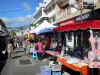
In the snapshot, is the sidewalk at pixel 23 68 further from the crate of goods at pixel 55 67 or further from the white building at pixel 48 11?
the white building at pixel 48 11

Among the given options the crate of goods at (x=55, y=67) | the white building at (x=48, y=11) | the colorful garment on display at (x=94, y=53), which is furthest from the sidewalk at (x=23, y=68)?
the white building at (x=48, y=11)

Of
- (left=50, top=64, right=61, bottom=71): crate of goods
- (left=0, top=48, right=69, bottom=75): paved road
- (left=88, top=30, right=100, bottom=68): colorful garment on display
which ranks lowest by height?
(left=0, top=48, right=69, bottom=75): paved road

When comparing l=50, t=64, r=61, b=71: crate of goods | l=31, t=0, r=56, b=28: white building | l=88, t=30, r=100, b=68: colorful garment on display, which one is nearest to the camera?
l=88, t=30, r=100, b=68: colorful garment on display

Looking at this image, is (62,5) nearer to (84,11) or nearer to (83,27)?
(84,11)

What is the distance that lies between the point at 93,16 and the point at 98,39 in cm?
1231

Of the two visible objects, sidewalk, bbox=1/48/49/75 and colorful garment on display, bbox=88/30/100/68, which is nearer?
colorful garment on display, bbox=88/30/100/68

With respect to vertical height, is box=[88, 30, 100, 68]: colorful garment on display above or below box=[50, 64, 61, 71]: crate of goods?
above

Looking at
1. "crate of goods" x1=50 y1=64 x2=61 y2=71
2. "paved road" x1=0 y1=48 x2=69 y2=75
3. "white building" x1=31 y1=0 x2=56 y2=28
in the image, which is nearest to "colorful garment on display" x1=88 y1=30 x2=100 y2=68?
"crate of goods" x1=50 y1=64 x2=61 y2=71

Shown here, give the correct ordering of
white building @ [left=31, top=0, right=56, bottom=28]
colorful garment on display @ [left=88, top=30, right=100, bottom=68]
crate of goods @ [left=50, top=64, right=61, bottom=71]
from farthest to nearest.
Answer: white building @ [left=31, top=0, right=56, bottom=28]
crate of goods @ [left=50, top=64, right=61, bottom=71]
colorful garment on display @ [left=88, top=30, right=100, bottom=68]

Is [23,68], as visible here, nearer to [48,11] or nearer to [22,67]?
[22,67]

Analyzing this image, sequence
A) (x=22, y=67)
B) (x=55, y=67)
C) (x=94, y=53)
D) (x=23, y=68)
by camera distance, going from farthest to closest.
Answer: (x=22, y=67)
(x=23, y=68)
(x=55, y=67)
(x=94, y=53)

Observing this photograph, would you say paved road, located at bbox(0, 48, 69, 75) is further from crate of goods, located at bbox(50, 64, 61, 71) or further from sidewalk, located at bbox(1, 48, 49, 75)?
crate of goods, located at bbox(50, 64, 61, 71)

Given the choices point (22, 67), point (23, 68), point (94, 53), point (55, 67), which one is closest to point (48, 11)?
point (22, 67)

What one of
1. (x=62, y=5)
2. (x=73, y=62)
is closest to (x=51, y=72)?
(x=73, y=62)
